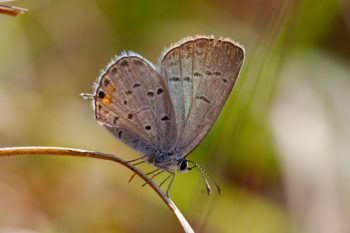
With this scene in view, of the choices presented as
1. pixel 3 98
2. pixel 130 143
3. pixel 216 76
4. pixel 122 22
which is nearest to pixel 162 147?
pixel 130 143

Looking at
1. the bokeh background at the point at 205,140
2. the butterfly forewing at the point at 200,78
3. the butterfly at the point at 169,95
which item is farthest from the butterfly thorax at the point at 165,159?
the bokeh background at the point at 205,140

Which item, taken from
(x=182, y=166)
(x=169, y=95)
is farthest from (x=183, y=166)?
(x=169, y=95)

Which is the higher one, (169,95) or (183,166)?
(169,95)

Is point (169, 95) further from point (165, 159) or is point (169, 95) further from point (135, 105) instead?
point (165, 159)

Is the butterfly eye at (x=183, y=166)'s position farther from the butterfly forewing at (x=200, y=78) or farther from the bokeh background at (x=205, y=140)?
the bokeh background at (x=205, y=140)

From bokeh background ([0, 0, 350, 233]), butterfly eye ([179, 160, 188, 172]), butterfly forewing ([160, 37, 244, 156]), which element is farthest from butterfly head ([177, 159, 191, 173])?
bokeh background ([0, 0, 350, 233])

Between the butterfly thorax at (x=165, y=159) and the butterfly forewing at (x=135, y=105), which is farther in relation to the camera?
the butterfly thorax at (x=165, y=159)
